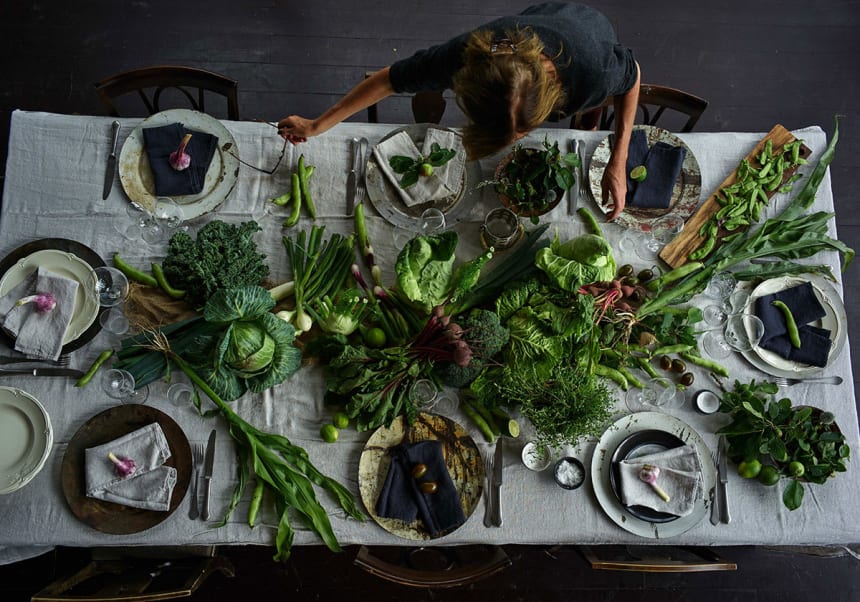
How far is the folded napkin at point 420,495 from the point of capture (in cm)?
218

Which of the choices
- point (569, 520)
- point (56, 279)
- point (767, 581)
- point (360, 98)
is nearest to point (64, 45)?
point (56, 279)

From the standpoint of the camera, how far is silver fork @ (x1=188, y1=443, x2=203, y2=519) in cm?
217

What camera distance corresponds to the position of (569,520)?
2250 mm

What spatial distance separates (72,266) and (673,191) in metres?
2.26

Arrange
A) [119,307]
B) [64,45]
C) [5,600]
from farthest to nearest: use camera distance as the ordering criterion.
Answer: [64,45] → [5,600] → [119,307]

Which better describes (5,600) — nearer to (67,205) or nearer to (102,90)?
(67,205)

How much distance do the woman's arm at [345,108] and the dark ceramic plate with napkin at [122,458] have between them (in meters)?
1.12

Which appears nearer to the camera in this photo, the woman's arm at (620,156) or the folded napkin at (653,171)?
the woman's arm at (620,156)

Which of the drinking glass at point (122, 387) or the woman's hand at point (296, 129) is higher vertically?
the woman's hand at point (296, 129)

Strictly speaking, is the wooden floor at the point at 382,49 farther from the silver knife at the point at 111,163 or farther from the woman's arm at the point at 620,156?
the woman's arm at the point at 620,156

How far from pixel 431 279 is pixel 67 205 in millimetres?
1393

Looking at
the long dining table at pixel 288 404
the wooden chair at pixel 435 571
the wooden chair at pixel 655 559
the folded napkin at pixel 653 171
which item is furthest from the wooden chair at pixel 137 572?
the folded napkin at pixel 653 171

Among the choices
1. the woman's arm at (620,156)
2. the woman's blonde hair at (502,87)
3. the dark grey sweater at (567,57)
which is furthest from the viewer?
the woman's arm at (620,156)

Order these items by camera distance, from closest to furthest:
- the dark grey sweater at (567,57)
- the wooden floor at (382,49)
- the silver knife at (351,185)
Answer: the dark grey sweater at (567,57) < the silver knife at (351,185) < the wooden floor at (382,49)
